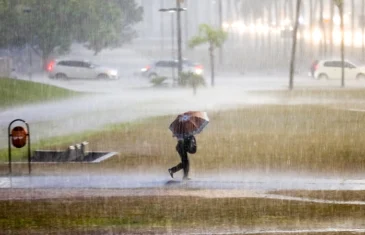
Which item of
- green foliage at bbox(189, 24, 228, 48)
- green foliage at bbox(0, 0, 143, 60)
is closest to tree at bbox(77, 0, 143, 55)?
green foliage at bbox(0, 0, 143, 60)

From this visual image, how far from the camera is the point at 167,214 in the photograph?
17031 mm

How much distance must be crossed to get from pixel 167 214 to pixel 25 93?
1492 inches

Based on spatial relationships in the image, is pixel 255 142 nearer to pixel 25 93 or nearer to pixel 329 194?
pixel 329 194

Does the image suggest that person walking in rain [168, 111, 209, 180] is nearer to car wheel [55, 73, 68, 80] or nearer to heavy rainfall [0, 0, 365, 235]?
heavy rainfall [0, 0, 365, 235]

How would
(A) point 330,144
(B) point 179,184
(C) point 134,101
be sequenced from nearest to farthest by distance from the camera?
(B) point 179,184
(A) point 330,144
(C) point 134,101

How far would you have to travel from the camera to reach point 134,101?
5175 centimetres

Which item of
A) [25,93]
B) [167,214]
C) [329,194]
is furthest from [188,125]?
[25,93]

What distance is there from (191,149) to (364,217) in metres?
6.01

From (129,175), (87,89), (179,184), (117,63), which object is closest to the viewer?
(179,184)

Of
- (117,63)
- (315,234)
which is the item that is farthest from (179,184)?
(117,63)

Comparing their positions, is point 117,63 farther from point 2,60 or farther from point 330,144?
point 330,144

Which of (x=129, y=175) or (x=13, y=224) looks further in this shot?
(x=129, y=175)

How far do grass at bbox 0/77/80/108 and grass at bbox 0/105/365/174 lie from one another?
13527mm

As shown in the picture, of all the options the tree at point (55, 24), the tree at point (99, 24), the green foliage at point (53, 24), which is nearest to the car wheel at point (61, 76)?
the tree at point (55, 24)
